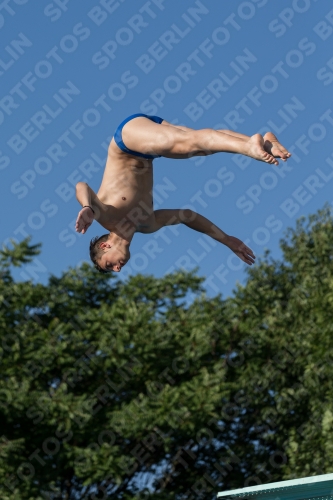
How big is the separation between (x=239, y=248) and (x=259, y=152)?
2.22 meters

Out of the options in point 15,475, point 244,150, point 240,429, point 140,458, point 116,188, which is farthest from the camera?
point 240,429

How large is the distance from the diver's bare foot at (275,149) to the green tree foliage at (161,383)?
498 inches

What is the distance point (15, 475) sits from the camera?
19094 mm

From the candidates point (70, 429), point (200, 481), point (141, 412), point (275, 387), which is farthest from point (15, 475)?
point (275, 387)

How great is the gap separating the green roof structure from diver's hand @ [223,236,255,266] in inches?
306

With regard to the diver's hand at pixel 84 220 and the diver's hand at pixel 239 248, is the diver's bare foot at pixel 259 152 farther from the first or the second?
the diver's hand at pixel 239 248

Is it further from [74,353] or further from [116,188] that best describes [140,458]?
[116,188]

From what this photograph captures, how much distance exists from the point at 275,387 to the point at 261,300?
89.4 inches

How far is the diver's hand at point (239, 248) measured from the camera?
28.3 ft

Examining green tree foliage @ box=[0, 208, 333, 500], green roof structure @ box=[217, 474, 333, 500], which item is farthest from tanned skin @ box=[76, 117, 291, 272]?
green tree foliage @ box=[0, 208, 333, 500]

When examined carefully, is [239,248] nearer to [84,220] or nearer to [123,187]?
[123,187]

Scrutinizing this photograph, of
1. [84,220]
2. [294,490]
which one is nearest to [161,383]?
[294,490]

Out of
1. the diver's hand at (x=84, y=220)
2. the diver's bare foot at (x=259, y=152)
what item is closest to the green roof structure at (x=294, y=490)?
the diver's hand at (x=84, y=220)

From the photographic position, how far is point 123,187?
8.04m
